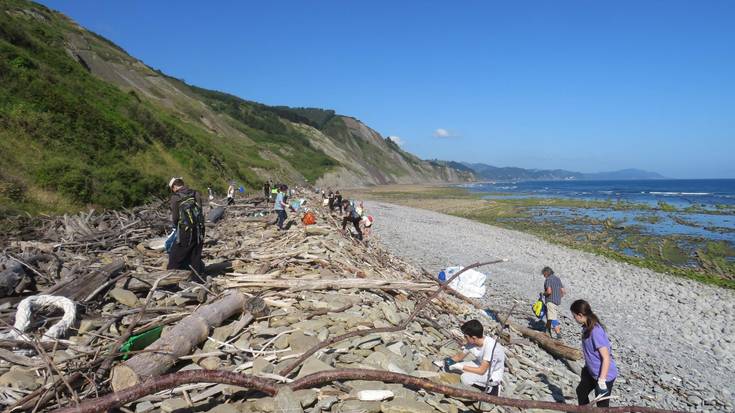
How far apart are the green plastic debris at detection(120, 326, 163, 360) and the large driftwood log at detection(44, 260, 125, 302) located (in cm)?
183

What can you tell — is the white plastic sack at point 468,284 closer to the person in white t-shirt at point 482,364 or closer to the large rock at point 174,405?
the person in white t-shirt at point 482,364

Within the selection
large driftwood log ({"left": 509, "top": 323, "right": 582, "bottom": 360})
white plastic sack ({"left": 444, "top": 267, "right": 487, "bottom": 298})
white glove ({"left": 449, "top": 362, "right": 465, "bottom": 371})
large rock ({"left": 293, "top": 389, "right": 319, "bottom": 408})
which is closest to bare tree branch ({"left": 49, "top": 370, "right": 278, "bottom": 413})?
large rock ({"left": 293, "top": 389, "right": 319, "bottom": 408})

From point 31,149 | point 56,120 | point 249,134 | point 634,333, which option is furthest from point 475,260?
point 249,134

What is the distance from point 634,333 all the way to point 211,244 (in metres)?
12.4

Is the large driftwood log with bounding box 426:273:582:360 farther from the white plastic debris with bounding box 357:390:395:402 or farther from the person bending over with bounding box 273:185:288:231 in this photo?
the person bending over with bounding box 273:185:288:231

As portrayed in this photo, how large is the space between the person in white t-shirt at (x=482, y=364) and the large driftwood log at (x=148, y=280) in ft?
16.8

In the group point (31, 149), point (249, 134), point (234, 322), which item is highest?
point (249, 134)

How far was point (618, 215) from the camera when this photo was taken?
41.1m

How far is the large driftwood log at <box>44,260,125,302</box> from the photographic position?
5.91m

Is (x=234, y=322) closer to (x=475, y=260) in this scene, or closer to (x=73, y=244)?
(x=73, y=244)

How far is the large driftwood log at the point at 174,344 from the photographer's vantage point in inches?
154

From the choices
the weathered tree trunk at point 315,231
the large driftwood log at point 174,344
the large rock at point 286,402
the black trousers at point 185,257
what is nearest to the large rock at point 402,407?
the large rock at point 286,402

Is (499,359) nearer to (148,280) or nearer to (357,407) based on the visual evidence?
(357,407)

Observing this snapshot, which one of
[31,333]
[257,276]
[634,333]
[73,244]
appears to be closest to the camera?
[31,333]
